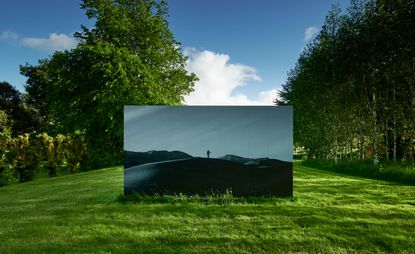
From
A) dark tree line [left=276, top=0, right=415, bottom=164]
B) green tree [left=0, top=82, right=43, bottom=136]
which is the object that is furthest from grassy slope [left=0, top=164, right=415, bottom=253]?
green tree [left=0, top=82, right=43, bottom=136]

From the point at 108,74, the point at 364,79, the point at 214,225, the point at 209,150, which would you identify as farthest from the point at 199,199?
the point at 364,79

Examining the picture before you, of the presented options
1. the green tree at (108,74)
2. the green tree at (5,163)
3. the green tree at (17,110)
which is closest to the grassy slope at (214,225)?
the green tree at (5,163)

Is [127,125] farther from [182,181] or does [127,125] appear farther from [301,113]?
[301,113]

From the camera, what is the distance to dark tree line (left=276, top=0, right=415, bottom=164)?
20859 millimetres

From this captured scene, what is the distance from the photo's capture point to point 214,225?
796 centimetres

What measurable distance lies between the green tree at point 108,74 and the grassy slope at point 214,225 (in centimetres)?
1354

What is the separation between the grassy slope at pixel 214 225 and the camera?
6551 mm

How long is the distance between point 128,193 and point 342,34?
22.0 meters

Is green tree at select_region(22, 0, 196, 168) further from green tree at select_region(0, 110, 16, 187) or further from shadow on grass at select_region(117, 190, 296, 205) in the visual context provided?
shadow on grass at select_region(117, 190, 296, 205)

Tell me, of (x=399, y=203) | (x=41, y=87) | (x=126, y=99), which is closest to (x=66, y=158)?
(x=126, y=99)

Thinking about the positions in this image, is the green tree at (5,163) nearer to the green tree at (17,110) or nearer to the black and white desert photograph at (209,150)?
the black and white desert photograph at (209,150)

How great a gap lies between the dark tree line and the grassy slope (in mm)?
11865

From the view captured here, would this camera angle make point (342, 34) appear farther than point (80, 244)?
Yes

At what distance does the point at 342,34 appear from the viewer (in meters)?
26.4
